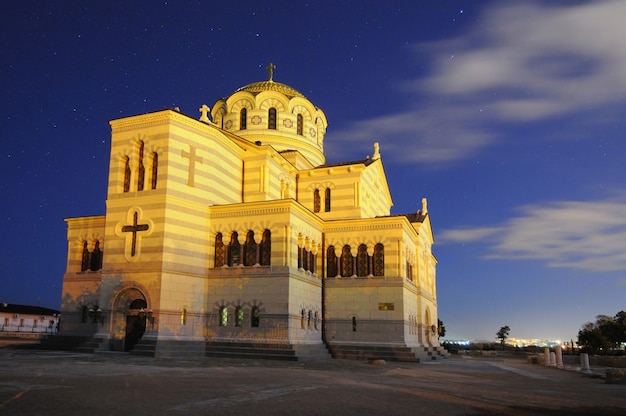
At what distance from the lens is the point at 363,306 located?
33781 millimetres

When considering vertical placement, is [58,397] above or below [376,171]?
below

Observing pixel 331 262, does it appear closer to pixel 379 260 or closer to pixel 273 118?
pixel 379 260

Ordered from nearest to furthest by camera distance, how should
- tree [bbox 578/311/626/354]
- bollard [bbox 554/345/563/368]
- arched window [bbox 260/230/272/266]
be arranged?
arched window [bbox 260/230/272/266] → bollard [bbox 554/345/563/368] → tree [bbox 578/311/626/354]

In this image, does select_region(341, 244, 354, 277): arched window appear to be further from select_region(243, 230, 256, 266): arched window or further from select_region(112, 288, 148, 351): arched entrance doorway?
select_region(112, 288, 148, 351): arched entrance doorway

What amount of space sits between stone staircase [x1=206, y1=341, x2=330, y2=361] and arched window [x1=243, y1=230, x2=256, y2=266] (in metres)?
4.58

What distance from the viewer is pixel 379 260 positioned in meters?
34.4

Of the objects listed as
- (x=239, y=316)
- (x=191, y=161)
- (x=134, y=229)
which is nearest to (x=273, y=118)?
(x=191, y=161)

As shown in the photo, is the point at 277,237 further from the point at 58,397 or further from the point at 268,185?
the point at 58,397

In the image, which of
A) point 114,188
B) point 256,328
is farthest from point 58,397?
point 114,188

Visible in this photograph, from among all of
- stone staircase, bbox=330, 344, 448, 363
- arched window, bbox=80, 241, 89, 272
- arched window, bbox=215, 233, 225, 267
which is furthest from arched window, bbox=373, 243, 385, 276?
arched window, bbox=80, 241, 89, 272

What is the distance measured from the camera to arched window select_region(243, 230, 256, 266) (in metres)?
31.1

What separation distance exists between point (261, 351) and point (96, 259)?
12680 mm

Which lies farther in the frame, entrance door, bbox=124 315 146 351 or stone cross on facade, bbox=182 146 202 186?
stone cross on facade, bbox=182 146 202 186

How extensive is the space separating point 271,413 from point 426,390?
628 cm
